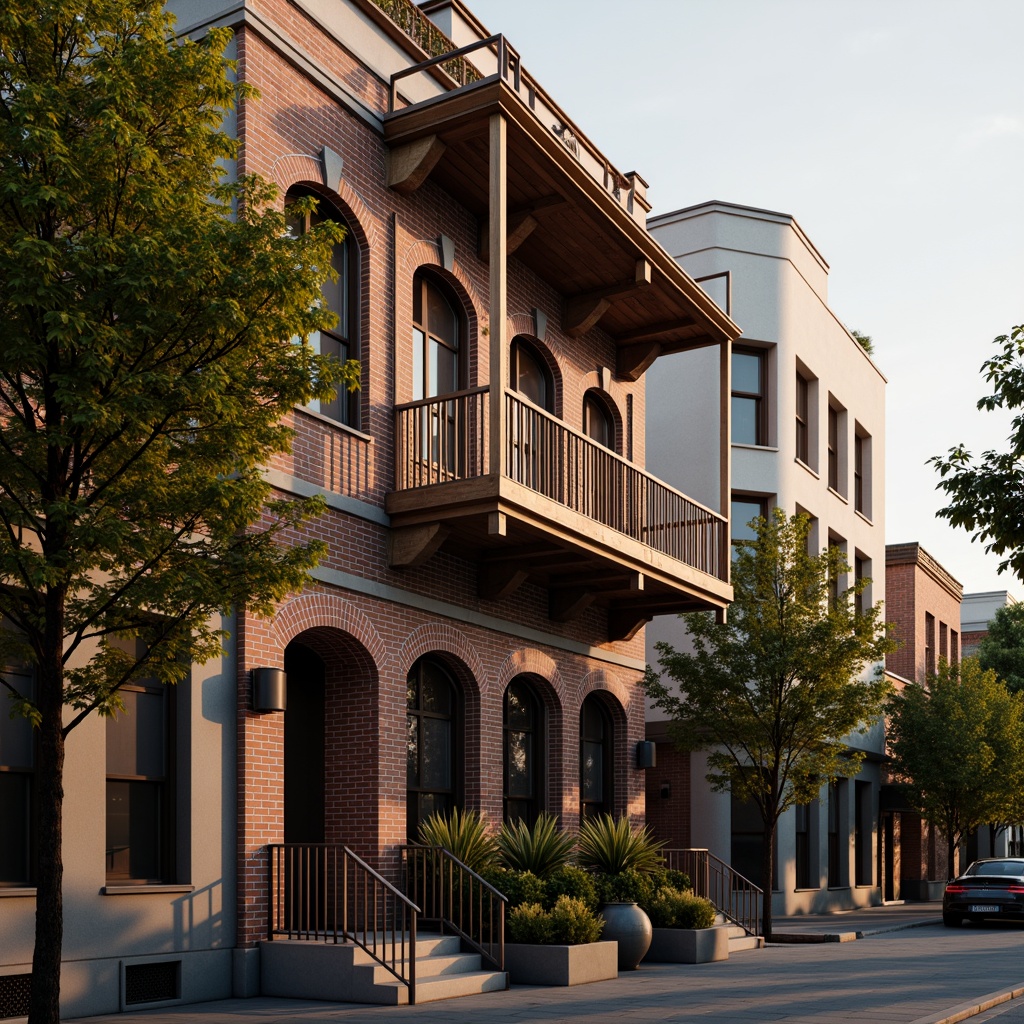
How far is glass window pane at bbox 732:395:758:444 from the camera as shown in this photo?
93.2 feet

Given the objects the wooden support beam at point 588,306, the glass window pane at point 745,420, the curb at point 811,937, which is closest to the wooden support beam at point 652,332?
the wooden support beam at point 588,306

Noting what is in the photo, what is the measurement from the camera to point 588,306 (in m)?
19.8

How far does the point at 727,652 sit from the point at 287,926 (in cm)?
1064

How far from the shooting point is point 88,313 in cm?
846

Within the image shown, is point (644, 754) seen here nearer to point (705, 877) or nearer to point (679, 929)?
point (705, 877)

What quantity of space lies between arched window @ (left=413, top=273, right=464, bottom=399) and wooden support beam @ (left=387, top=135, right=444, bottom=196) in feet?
4.17

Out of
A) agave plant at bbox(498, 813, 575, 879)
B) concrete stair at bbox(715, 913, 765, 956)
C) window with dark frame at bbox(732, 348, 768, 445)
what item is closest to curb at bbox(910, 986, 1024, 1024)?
agave plant at bbox(498, 813, 575, 879)

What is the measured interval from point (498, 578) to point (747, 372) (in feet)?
43.1

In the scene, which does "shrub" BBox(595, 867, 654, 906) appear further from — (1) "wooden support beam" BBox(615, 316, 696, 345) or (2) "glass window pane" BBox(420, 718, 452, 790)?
(1) "wooden support beam" BBox(615, 316, 696, 345)

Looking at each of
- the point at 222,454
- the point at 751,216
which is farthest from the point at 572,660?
the point at 751,216

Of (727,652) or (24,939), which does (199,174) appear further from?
(727,652)

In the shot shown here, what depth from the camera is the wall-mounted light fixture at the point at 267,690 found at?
13109 millimetres

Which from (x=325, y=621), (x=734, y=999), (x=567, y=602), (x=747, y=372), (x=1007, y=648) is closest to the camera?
(x=734, y=999)

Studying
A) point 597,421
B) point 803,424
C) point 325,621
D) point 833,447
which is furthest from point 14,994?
point 833,447
